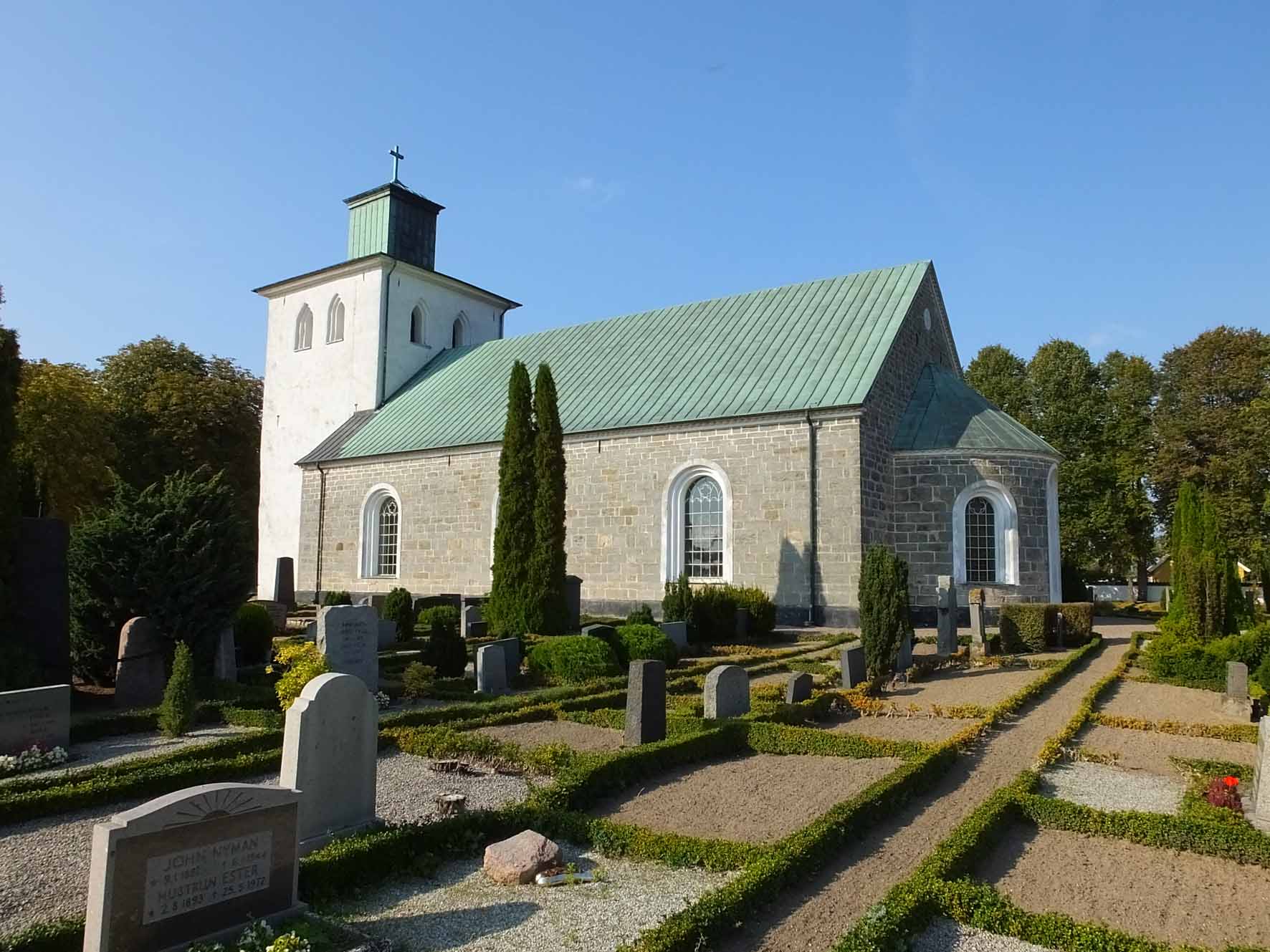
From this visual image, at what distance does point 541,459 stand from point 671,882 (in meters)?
12.1

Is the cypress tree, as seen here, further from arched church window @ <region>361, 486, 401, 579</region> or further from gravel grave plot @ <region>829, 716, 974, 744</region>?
arched church window @ <region>361, 486, 401, 579</region>

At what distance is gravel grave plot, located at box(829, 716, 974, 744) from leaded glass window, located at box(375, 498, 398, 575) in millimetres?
17630

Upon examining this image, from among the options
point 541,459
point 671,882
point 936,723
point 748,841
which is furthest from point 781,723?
point 541,459

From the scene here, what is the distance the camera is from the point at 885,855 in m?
5.29

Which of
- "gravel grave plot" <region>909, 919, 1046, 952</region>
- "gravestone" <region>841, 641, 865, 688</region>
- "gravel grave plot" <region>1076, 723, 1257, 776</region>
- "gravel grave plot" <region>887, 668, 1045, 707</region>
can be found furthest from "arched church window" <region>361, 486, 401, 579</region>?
"gravel grave plot" <region>909, 919, 1046, 952</region>

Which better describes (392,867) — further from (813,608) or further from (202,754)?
(813,608)

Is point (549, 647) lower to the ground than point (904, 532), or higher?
lower

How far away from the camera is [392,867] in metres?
4.96

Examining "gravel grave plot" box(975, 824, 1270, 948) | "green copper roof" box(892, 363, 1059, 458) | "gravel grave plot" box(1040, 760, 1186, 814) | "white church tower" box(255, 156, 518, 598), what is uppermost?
"white church tower" box(255, 156, 518, 598)

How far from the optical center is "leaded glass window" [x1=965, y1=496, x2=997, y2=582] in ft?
61.7

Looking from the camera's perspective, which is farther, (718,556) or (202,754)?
(718,556)

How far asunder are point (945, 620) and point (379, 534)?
16312mm

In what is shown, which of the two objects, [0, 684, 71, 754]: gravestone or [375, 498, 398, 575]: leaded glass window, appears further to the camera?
[375, 498, 398, 575]: leaded glass window

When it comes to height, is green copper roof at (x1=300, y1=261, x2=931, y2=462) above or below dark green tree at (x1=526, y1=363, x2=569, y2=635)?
above
